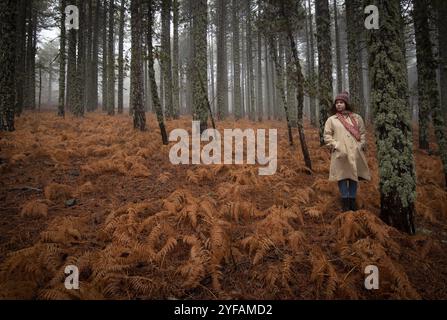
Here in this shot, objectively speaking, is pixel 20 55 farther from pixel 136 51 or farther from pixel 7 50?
pixel 136 51

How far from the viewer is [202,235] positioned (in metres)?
4.65

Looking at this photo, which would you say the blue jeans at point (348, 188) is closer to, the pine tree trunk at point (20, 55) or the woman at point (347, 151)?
the woman at point (347, 151)

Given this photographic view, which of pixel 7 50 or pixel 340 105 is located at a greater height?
pixel 7 50

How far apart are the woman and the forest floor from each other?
611 mm

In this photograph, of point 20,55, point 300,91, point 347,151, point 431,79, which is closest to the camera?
point 347,151

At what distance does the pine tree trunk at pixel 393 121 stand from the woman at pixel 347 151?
1.48ft

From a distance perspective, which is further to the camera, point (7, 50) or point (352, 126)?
point (7, 50)

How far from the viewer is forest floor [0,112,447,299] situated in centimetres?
360

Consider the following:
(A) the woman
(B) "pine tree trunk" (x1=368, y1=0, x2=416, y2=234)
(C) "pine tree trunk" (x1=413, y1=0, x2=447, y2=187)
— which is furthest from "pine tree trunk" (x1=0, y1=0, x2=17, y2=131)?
(C) "pine tree trunk" (x1=413, y1=0, x2=447, y2=187)

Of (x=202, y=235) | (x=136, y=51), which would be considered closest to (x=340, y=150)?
(x=202, y=235)

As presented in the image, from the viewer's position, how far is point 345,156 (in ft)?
17.5

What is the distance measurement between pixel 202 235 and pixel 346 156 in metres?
3.12

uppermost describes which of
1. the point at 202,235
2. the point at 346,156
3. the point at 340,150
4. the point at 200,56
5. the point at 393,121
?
the point at 200,56

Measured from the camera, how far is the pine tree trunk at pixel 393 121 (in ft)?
15.9
